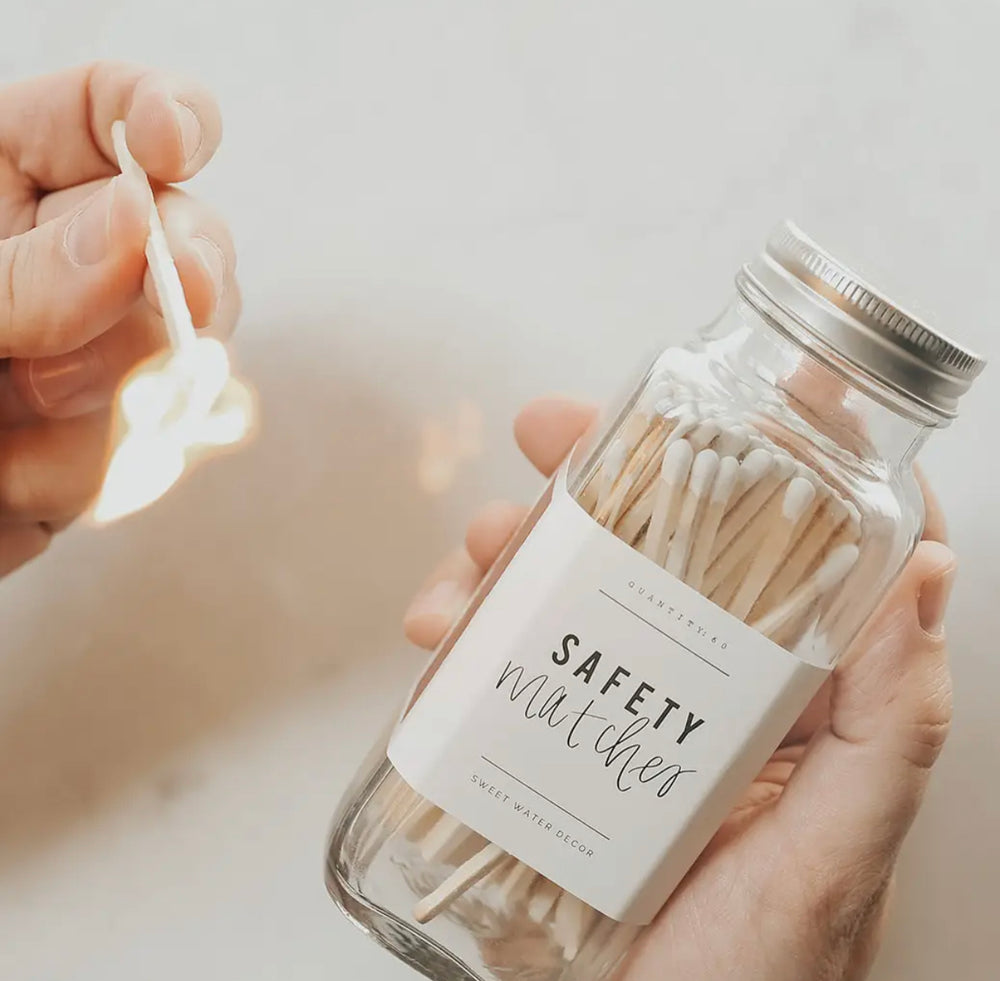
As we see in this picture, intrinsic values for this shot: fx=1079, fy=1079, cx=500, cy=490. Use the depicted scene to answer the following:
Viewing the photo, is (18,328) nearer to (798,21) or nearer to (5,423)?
(5,423)

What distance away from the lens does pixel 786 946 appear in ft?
1.48

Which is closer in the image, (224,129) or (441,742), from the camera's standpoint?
(441,742)

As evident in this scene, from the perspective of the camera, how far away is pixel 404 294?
608 mm

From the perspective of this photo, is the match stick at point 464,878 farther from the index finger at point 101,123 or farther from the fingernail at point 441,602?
the index finger at point 101,123

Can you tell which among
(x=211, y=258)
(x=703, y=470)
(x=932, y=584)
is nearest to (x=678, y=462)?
Result: (x=703, y=470)

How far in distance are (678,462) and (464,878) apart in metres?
0.18

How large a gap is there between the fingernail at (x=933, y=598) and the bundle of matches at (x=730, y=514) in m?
0.05

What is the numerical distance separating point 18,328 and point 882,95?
0.47 m

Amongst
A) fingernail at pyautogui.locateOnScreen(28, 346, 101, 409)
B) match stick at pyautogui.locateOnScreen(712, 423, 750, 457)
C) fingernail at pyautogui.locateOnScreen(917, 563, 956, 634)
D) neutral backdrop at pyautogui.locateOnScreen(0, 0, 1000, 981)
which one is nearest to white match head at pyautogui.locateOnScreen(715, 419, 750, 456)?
match stick at pyautogui.locateOnScreen(712, 423, 750, 457)

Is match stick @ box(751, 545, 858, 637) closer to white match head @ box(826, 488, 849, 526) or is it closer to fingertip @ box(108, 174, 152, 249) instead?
white match head @ box(826, 488, 849, 526)

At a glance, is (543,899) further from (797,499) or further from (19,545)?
(19,545)

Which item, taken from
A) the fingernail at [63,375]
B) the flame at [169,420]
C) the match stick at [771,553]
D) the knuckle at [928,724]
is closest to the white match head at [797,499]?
the match stick at [771,553]

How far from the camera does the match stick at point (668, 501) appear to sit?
1.29ft

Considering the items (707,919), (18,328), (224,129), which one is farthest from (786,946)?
(224,129)
